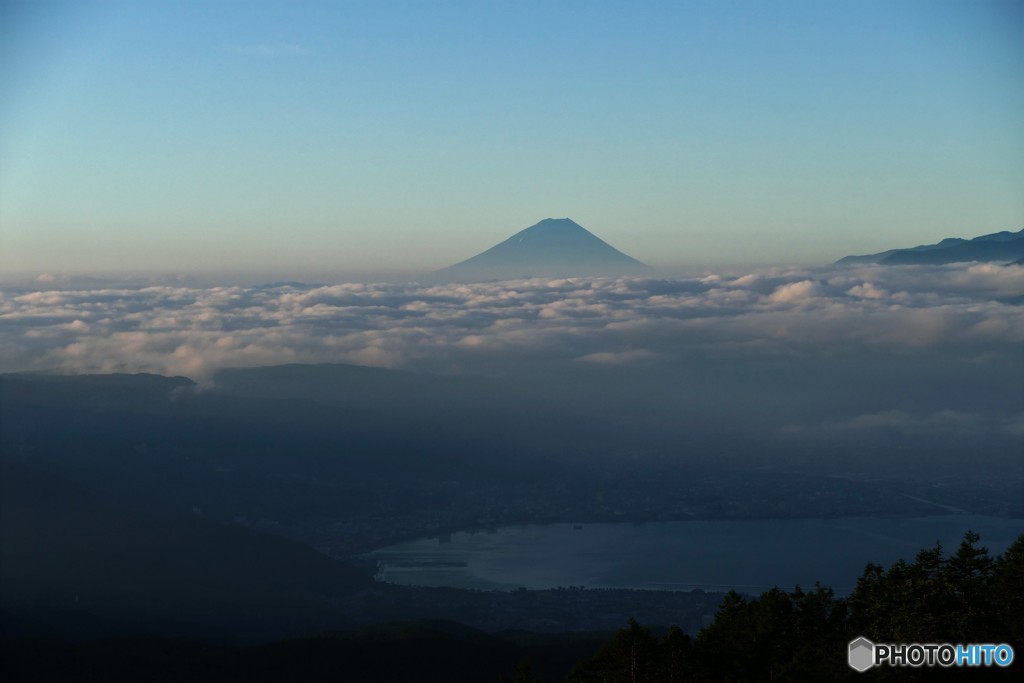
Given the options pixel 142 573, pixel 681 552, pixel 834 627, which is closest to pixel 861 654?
pixel 834 627

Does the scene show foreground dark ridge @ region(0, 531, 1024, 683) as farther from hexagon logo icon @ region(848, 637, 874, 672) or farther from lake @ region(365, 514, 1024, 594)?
lake @ region(365, 514, 1024, 594)

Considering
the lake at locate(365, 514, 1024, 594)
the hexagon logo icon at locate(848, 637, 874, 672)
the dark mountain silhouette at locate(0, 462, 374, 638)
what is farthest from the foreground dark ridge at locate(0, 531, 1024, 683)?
the lake at locate(365, 514, 1024, 594)

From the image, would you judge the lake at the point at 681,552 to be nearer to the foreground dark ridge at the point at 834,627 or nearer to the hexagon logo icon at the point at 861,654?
the foreground dark ridge at the point at 834,627

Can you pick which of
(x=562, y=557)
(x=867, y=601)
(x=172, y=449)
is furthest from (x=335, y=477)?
(x=867, y=601)

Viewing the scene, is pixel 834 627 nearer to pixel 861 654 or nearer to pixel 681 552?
pixel 861 654

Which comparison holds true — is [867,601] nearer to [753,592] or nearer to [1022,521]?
[753,592]

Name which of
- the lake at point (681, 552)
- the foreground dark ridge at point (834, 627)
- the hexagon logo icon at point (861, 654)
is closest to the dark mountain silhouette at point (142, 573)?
the lake at point (681, 552)
